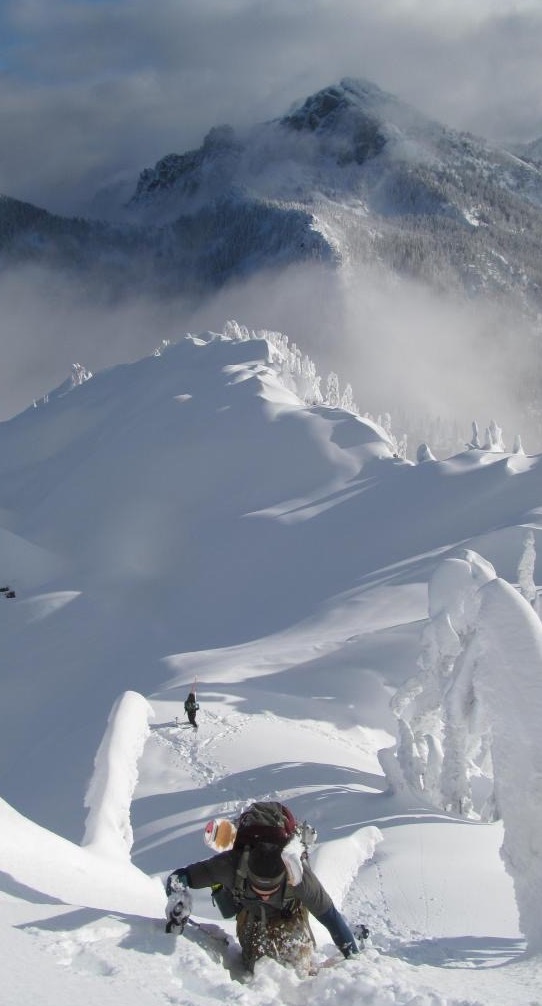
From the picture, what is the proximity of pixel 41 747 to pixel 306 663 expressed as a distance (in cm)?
1130

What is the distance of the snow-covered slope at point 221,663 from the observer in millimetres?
5188

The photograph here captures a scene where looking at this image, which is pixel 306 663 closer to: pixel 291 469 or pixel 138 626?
pixel 138 626

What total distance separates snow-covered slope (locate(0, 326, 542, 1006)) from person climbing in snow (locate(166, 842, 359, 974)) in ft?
0.64

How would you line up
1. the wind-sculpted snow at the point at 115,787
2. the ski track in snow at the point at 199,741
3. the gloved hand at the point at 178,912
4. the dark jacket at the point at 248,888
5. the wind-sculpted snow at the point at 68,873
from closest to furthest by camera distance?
the gloved hand at the point at 178,912
the dark jacket at the point at 248,888
the wind-sculpted snow at the point at 68,873
the wind-sculpted snow at the point at 115,787
the ski track in snow at the point at 199,741

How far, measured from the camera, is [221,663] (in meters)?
34.2

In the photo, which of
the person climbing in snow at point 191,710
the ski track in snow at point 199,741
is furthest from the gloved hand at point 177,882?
the person climbing in snow at point 191,710

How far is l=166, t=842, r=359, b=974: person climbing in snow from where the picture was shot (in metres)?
5.01

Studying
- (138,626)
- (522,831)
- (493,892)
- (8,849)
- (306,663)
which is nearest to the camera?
(8,849)

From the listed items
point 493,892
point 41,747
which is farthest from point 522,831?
point 41,747

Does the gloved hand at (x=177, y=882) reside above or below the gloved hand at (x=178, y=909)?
above

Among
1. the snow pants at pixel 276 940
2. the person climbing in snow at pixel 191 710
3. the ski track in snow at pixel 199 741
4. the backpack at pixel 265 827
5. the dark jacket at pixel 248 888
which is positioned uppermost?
the backpack at pixel 265 827

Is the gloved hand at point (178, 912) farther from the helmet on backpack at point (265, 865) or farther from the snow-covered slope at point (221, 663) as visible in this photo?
the helmet on backpack at point (265, 865)

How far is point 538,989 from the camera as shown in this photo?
5.11 m

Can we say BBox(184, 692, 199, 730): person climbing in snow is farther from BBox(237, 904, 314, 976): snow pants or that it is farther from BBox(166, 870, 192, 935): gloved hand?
BBox(166, 870, 192, 935): gloved hand
